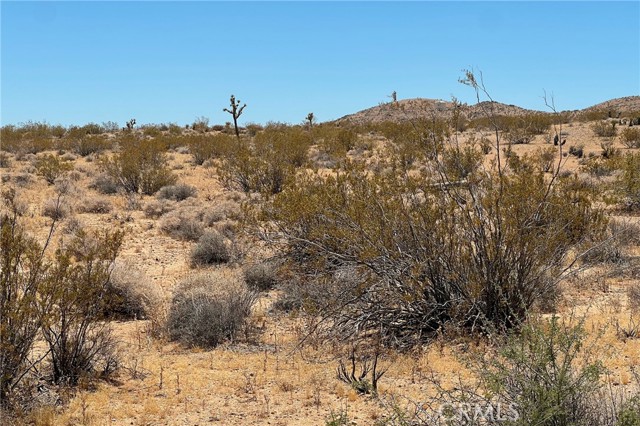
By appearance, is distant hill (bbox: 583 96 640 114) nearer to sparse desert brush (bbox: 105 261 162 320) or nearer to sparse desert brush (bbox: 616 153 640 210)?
sparse desert brush (bbox: 616 153 640 210)

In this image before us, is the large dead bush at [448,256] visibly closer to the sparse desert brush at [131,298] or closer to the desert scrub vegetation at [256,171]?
the sparse desert brush at [131,298]

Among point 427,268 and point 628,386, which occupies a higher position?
point 427,268

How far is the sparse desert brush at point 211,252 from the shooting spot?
1215 centimetres

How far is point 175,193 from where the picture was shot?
19.1 metres

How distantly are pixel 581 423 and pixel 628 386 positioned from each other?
2350mm

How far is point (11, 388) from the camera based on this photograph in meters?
5.70

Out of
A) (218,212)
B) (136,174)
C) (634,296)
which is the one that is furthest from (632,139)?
(634,296)

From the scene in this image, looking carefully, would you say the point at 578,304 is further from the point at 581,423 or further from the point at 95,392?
the point at 95,392

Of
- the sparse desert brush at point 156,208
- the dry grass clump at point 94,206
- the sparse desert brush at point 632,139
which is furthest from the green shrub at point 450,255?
the sparse desert brush at point 632,139

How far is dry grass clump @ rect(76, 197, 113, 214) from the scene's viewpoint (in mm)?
17047

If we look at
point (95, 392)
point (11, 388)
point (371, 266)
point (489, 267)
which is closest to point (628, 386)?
A: point (489, 267)

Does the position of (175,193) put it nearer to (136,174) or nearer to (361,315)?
(136,174)

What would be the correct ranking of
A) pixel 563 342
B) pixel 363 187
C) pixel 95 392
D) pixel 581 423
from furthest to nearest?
pixel 363 187 → pixel 95 392 → pixel 563 342 → pixel 581 423

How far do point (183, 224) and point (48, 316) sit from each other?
8.96m
